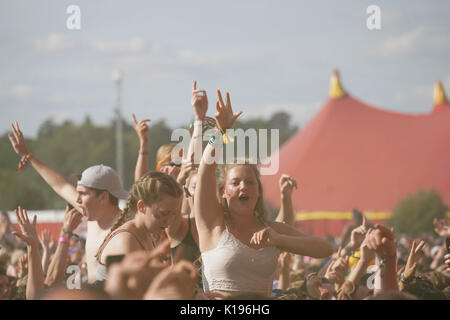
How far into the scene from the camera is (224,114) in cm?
332

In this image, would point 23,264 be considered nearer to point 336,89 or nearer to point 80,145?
point 336,89

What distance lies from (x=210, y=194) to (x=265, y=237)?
1.24 feet

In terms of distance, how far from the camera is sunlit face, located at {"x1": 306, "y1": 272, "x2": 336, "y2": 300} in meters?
4.09

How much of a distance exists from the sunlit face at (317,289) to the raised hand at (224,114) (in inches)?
48.2

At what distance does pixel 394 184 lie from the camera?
39.3 meters

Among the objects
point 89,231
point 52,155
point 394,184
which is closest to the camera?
point 89,231

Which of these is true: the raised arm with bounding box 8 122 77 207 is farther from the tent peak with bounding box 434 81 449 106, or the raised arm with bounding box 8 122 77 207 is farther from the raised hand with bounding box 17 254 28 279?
the tent peak with bounding box 434 81 449 106

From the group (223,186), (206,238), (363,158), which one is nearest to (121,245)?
(206,238)

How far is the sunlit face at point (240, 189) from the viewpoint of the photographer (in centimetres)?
351

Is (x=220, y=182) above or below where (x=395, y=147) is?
below

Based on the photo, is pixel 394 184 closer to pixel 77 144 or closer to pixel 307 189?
pixel 307 189
